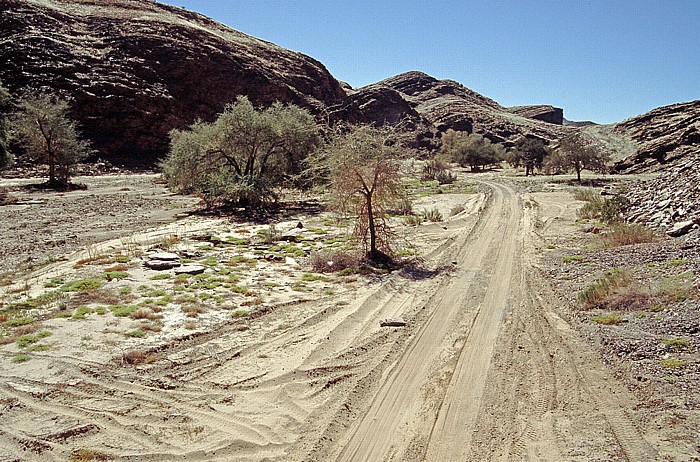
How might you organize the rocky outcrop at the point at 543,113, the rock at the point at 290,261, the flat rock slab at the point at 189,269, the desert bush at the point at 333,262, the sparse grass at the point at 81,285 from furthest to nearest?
1. the rocky outcrop at the point at 543,113
2. the rock at the point at 290,261
3. the desert bush at the point at 333,262
4. the flat rock slab at the point at 189,269
5. the sparse grass at the point at 81,285

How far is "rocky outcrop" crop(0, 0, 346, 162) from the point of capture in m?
57.6

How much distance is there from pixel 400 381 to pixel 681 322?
17.1 ft

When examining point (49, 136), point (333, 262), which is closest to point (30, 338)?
point (333, 262)

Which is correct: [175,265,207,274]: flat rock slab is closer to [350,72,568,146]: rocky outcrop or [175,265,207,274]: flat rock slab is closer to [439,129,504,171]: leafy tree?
[439,129,504,171]: leafy tree

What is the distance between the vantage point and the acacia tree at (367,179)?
1524 cm

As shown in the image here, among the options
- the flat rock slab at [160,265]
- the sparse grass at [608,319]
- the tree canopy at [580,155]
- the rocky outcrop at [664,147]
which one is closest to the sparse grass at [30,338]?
the flat rock slab at [160,265]

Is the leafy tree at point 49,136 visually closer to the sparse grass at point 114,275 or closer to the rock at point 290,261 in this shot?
the sparse grass at point 114,275

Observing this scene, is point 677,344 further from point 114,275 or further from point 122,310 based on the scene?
point 114,275

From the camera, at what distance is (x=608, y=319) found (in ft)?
29.9

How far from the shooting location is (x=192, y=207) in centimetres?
3127

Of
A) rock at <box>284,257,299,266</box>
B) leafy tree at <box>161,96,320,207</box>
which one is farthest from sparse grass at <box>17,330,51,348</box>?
leafy tree at <box>161,96,320,207</box>

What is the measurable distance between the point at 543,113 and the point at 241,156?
142m

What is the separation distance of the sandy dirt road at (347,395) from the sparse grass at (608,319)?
614 mm

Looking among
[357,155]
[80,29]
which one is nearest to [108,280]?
[357,155]
